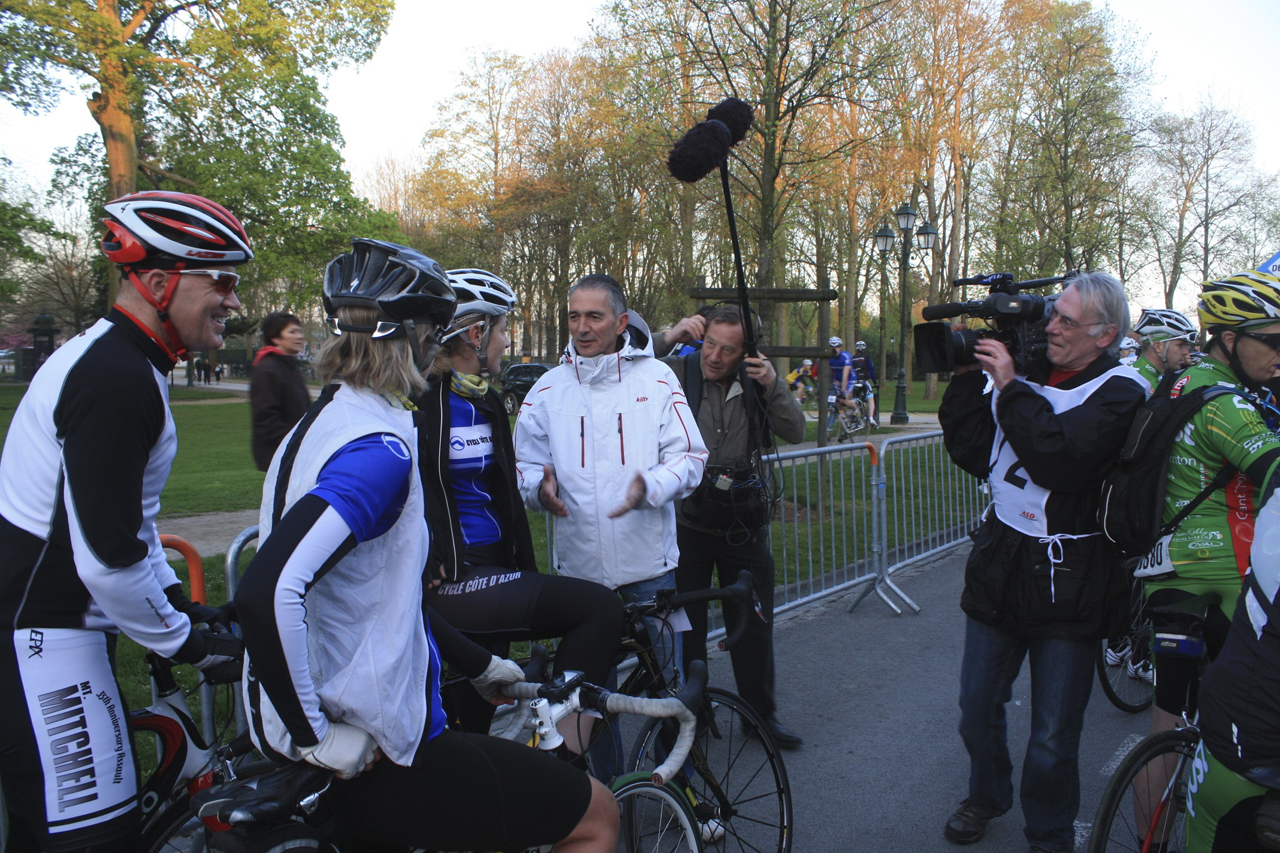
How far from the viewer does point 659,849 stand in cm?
265

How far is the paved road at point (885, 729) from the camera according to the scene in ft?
12.0

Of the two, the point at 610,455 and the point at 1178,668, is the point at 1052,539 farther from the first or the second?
the point at 610,455

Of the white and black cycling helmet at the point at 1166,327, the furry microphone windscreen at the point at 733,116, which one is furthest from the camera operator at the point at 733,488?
the white and black cycling helmet at the point at 1166,327

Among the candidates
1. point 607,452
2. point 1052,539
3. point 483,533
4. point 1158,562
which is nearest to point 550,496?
point 607,452

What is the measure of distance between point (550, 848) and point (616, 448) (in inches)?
62.4

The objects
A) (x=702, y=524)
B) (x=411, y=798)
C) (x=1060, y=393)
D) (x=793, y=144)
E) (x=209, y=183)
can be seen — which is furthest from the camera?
(x=209, y=183)

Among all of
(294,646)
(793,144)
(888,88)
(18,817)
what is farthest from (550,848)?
(793,144)

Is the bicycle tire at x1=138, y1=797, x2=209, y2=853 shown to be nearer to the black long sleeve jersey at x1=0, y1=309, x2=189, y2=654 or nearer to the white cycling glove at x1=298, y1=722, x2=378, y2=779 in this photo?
the black long sleeve jersey at x1=0, y1=309, x2=189, y2=654

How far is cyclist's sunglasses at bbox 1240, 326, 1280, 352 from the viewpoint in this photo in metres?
2.98

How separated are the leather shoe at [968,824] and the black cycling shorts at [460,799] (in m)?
2.21

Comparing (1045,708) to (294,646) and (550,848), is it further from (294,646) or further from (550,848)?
(294,646)

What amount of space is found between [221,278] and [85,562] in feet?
2.60

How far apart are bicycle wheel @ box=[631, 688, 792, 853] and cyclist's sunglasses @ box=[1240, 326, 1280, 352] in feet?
7.13

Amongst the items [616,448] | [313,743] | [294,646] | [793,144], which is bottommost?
[313,743]
